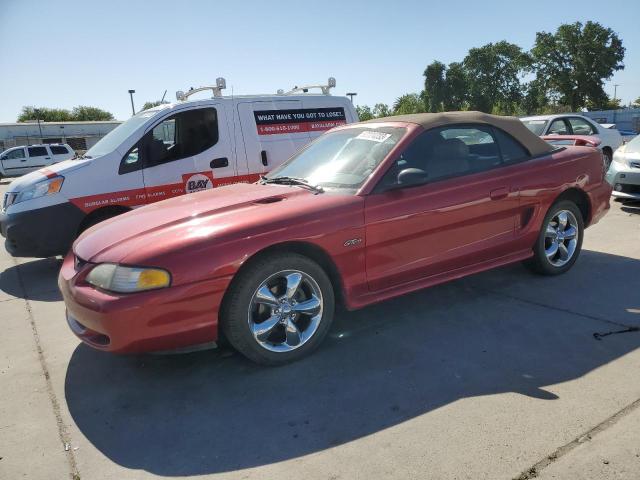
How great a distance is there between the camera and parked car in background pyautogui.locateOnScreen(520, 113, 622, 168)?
10961 millimetres

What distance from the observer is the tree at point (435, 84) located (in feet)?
277

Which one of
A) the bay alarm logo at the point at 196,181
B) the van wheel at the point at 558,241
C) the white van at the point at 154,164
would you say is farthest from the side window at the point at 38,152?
the van wheel at the point at 558,241

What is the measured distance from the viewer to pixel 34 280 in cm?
581

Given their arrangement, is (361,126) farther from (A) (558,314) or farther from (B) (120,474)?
(B) (120,474)

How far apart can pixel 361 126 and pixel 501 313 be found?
1.91 m

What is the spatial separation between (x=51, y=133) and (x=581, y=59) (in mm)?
62107

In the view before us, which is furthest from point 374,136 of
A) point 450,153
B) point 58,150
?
point 58,150

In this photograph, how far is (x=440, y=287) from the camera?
460cm

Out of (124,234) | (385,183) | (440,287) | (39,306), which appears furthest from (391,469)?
(39,306)

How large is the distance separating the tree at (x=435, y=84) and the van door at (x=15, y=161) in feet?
230

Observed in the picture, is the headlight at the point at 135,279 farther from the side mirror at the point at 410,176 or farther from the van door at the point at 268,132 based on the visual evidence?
the van door at the point at 268,132

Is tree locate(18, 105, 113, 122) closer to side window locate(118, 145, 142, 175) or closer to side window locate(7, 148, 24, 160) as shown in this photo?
side window locate(7, 148, 24, 160)

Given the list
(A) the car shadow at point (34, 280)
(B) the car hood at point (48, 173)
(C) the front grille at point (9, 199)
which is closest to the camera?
(A) the car shadow at point (34, 280)

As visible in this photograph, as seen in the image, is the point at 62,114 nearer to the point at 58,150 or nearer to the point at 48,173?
the point at 58,150
